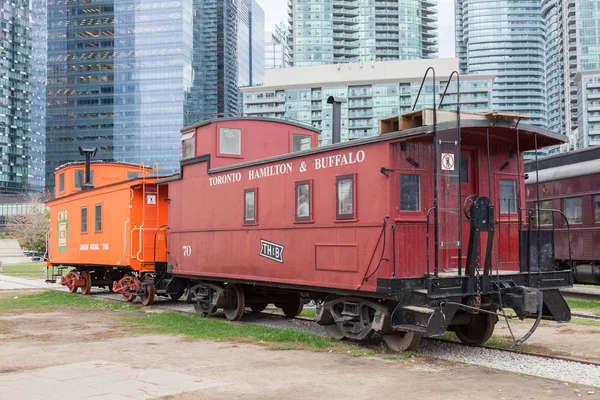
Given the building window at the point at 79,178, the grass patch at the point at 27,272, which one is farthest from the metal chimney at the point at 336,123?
the grass patch at the point at 27,272

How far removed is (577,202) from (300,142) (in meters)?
8.18

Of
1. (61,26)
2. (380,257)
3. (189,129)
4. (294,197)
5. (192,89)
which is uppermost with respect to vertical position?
(61,26)

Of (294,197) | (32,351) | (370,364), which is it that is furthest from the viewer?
(294,197)

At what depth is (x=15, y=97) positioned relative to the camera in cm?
17300

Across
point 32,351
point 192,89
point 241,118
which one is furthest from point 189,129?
point 192,89

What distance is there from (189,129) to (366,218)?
718 cm

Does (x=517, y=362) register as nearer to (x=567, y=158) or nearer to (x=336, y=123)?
(x=336, y=123)

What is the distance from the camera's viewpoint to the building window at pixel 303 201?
38.7 ft

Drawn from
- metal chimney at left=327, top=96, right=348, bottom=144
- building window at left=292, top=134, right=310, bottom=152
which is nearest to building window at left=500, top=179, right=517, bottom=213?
metal chimney at left=327, top=96, right=348, bottom=144

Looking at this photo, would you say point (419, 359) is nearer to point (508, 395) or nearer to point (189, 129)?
point (508, 395)

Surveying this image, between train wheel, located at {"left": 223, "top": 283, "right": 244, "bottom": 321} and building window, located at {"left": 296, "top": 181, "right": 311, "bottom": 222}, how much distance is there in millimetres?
3280

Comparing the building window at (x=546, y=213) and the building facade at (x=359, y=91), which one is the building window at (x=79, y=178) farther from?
the building facade at (x=359, y=91)

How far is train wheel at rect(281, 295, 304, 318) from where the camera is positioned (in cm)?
1483

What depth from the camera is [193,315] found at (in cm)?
1557
